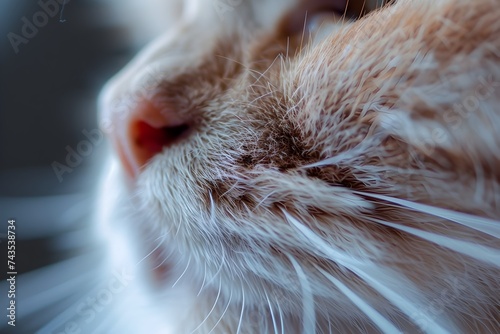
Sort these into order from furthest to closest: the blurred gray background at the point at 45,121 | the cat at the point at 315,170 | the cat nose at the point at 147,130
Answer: the blurred gray background at the point at 45,121 → the cat nose at the point at 147,130 → the cat at the point at 315,170

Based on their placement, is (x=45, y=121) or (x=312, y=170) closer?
(x=312, y=170)

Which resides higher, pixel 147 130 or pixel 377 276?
pixel 147 130

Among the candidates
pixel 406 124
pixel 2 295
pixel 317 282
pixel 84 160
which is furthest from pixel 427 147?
pixel 2 295

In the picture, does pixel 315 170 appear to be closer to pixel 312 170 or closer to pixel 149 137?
pixel 312 170

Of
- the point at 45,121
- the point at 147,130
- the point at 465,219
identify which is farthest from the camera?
the point at 45,121

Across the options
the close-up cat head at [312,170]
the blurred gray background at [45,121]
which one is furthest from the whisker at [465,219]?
the blurred gray background at [45,121]

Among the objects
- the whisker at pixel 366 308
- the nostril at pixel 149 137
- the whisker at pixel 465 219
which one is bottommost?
the whisker at pixel 366 308

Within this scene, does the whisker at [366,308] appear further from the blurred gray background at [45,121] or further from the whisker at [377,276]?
the blurred gray background at [45,121]

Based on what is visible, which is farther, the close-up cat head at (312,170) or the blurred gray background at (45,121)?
the blurred gray background at (45,121)

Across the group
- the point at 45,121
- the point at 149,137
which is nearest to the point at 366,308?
the point at 149,137
